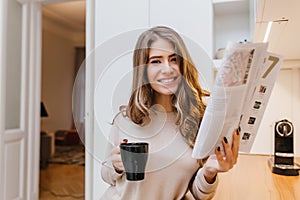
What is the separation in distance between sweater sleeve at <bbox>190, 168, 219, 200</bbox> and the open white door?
1.76 metres

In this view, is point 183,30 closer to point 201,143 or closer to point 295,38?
point 295,38

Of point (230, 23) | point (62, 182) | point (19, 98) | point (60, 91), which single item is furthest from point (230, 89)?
point (60, 91)

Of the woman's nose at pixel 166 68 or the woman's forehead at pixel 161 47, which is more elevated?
the woman's forehead at pixel 161 47

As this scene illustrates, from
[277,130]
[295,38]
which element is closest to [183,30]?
[295,38]

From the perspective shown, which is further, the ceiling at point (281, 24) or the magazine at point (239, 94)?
the ceiling at point (281, 24)

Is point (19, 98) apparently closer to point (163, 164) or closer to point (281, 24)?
point (163, 164)

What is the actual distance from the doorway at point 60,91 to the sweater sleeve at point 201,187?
250 centimetres

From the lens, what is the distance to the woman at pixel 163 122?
824mm

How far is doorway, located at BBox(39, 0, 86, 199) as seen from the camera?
3754 millimetres

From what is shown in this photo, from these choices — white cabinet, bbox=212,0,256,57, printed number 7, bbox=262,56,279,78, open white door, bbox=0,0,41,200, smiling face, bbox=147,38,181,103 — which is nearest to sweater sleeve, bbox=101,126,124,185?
smiling face, bbox=147,38,181,103

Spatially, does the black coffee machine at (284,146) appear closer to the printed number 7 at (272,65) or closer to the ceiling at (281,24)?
the ceiling at (281,24)

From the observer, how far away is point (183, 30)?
150 cm

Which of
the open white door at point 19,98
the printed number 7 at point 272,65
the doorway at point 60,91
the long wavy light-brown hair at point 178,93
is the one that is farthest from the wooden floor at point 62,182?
the printed number 7 at point 272,65

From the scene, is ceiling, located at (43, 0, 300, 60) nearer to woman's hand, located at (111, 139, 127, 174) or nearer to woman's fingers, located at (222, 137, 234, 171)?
woman's fingers, located at (222, 137, 234, 171)
